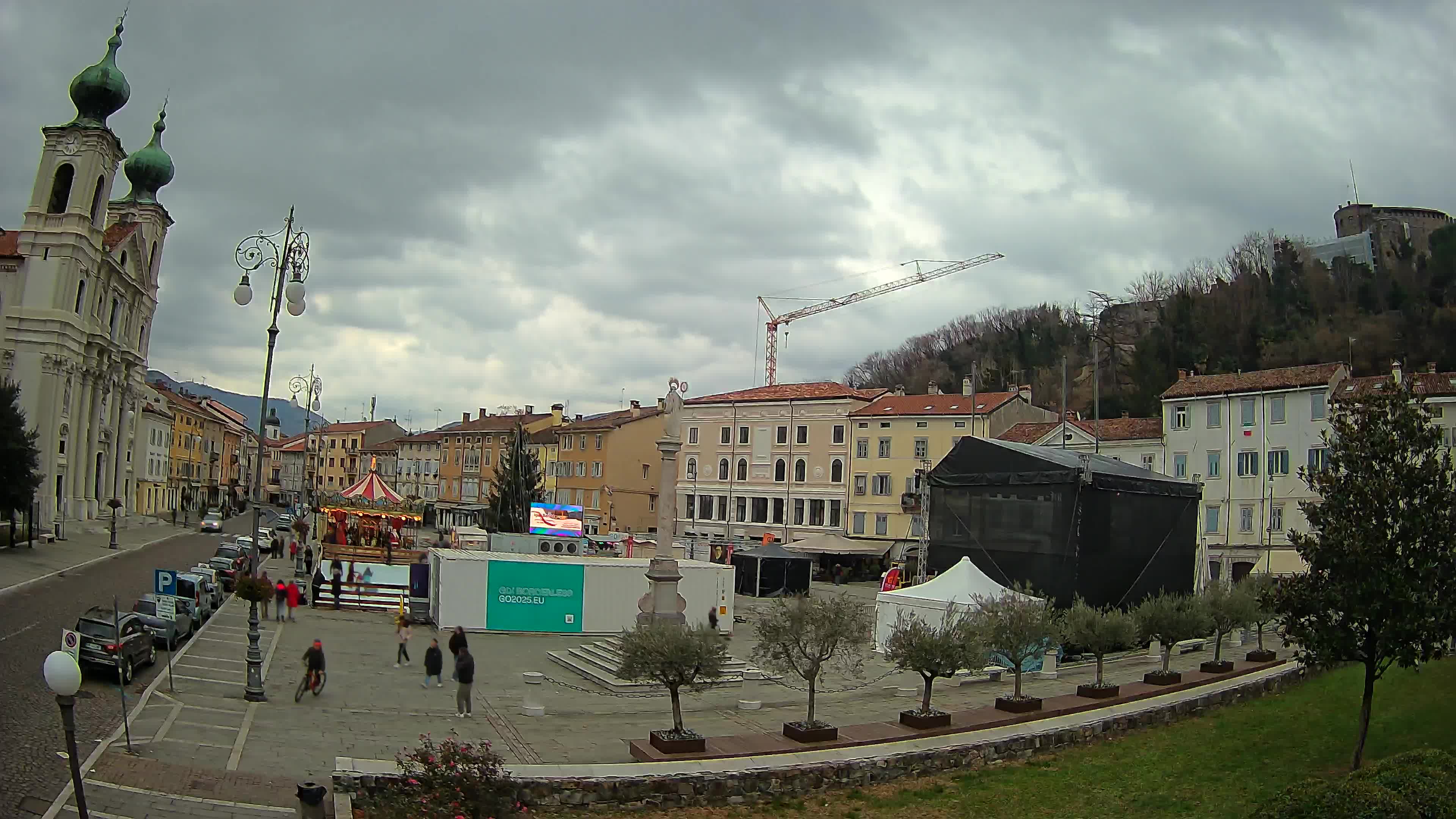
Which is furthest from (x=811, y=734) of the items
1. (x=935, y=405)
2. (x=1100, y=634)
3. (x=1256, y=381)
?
(x=935, y=405)

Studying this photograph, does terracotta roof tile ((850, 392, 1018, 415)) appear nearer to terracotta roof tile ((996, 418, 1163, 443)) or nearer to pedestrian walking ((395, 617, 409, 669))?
terracotta roof tile ((996, 418, 1163, 443))

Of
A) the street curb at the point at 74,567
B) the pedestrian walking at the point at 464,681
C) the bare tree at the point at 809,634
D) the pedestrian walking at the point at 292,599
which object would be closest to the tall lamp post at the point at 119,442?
the street curb at the point at 74,567

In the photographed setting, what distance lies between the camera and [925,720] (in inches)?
711

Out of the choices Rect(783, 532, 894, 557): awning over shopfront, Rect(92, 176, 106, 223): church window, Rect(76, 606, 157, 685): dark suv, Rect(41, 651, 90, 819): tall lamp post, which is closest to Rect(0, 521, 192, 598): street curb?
Rect(76, 606, 157, 685): dark suv

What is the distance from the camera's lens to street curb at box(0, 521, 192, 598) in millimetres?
31953

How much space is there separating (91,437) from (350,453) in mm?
61478

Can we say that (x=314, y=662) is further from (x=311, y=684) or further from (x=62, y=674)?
(x=62, y=674)

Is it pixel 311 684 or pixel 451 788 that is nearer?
pixel 451 788

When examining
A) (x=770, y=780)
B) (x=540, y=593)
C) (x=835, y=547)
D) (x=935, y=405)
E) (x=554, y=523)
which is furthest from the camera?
(x=935, y=405)

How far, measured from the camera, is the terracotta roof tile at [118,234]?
68.9 meters

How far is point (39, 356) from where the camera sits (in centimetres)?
5794

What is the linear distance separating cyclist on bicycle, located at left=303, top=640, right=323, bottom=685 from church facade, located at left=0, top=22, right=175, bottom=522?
143 feet

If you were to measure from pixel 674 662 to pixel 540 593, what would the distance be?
16717mm

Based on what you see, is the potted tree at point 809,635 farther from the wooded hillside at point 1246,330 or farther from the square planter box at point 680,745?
the wooded hillside at point 1246,330
